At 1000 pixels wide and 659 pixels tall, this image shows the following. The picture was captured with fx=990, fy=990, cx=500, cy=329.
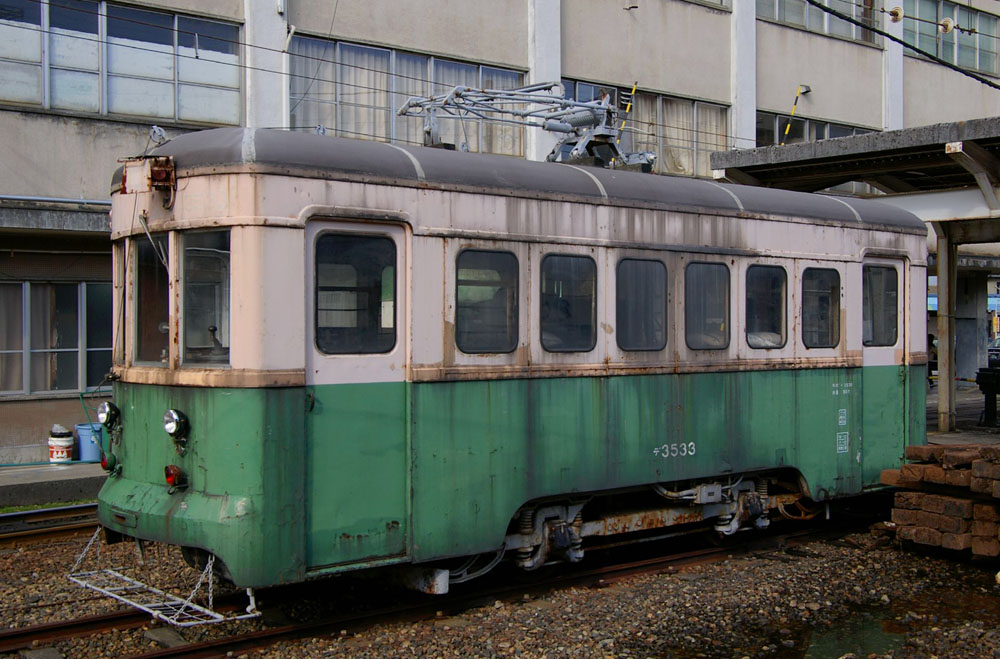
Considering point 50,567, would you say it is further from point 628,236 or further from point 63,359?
point 63,359

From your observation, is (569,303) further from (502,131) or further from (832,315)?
(502,131)

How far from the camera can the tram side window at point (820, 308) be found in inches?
367

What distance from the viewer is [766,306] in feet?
29.5

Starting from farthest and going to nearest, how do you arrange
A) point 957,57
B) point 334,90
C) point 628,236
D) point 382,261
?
1. point 957,57
2. point 334,90
3. point 628,236
4. point 382,261

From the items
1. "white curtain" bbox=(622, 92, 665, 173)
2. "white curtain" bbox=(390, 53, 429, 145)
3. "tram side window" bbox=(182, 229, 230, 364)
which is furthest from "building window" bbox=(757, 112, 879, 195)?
"tram side window" bbox=(182, 229, 230, 364)

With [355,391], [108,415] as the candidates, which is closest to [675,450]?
[355,391]

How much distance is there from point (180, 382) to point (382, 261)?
154 centimetres

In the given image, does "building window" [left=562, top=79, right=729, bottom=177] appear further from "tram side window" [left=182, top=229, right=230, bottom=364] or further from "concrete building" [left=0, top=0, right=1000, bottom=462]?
"tram side window" [left=182, top=229, right=230, bottom=364]

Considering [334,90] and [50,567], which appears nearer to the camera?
[50,567]

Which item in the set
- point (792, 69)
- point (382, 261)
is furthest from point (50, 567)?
point (792, 69)

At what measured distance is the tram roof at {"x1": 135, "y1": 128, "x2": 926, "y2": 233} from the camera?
634cm

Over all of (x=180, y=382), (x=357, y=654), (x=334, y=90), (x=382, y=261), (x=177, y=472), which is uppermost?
→ (x=334, y=90)

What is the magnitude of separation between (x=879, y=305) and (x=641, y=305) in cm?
338

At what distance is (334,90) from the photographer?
17.3 meters
